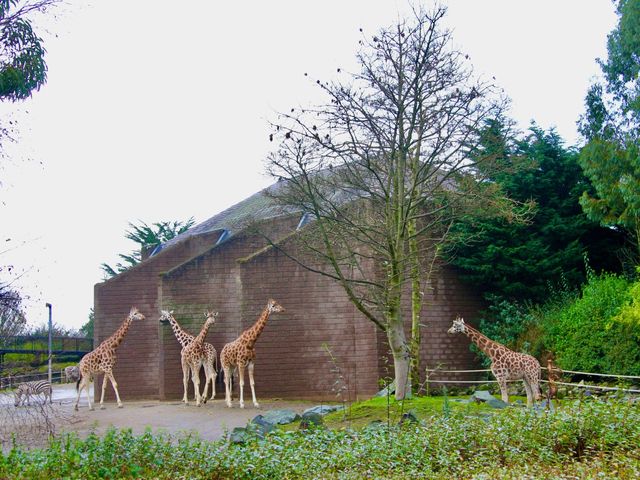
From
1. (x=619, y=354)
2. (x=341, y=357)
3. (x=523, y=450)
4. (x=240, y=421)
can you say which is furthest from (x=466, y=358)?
(x=523, y=450)

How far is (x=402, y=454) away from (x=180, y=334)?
46.1 ft

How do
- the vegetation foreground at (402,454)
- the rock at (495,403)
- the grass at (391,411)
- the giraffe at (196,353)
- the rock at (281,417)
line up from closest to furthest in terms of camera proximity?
the vegetation foreground at (402,454) < the grass at (391,411) < the rock at (495,403) < the rock at (281,417) < the giraffe at (196,353)

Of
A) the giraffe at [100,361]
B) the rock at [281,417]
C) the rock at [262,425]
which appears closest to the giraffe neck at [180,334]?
the giraffe at [100,361]

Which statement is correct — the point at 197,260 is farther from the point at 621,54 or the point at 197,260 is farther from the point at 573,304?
the point at 621,54

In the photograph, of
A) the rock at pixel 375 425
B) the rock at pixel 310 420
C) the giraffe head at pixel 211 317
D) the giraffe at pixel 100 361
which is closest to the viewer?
the rock at pixel 375 425

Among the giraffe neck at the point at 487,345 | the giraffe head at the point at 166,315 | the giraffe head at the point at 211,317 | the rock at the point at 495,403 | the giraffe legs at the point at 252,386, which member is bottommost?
the rock at the point at 495,403

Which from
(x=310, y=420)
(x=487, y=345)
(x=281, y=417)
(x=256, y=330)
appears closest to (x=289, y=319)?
(x=256, y=330)

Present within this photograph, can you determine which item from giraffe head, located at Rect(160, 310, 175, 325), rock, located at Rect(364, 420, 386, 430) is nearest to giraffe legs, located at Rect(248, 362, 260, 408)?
giraffe head, located at Rect(160, 310, 175, 325)

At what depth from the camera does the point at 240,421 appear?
16656mm

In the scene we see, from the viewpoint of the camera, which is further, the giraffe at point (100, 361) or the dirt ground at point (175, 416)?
the giraffe at point (100, 361)

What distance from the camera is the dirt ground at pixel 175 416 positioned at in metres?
15.8

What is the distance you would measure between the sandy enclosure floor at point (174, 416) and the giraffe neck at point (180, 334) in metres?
1.76

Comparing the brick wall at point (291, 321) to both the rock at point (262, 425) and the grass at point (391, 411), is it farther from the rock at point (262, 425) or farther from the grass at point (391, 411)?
the rock at point (262, 425)

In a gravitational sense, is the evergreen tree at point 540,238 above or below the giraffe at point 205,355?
above
